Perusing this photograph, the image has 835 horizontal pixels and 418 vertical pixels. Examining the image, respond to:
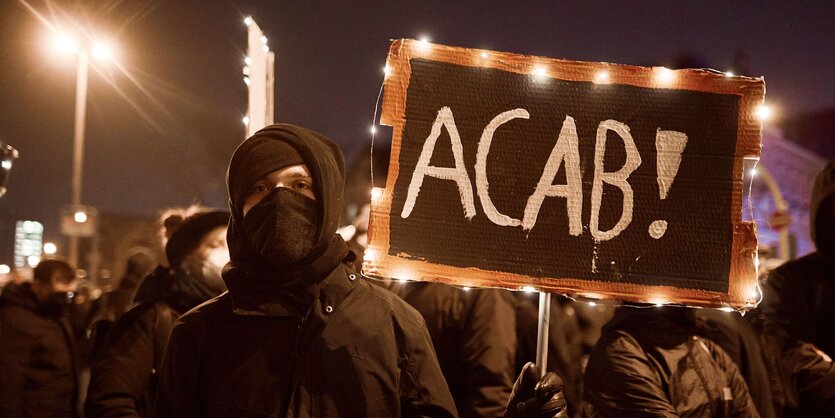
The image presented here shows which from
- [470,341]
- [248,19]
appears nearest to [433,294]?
[470,341]

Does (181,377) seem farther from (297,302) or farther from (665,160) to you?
(665,160)

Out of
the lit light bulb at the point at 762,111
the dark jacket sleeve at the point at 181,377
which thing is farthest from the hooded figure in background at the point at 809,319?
the dark jacket sleeve at the point at 181,377

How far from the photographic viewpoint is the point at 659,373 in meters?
3.16

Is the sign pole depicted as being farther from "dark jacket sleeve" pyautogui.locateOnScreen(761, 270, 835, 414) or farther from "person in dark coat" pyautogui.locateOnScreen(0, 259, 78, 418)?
"person in dark coat" pyautogui.locateOnScreen(0, 259, 78, 418)

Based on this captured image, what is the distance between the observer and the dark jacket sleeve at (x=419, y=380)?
2316 millimetres

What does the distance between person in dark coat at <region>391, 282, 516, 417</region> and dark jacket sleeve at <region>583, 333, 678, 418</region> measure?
52 centimetres

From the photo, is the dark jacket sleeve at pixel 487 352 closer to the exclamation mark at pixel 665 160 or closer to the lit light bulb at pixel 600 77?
the exclamation mark at pixel 665 160

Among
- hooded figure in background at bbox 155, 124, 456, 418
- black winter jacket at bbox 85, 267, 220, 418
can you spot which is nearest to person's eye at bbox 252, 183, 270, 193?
hooded figure in background at bbox 155, 124, 456, 418

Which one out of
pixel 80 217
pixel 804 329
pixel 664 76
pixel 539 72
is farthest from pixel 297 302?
pixel 80 217

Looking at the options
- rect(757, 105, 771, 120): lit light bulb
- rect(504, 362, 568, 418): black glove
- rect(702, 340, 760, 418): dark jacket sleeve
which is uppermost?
rect(757, 105, 771, 120): lit light bulb

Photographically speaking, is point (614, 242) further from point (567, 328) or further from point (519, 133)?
point (567, 328)

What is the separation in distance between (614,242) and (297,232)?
4.03ft

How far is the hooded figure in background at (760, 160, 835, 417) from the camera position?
3535 mm

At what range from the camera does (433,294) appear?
3799 millimetres
